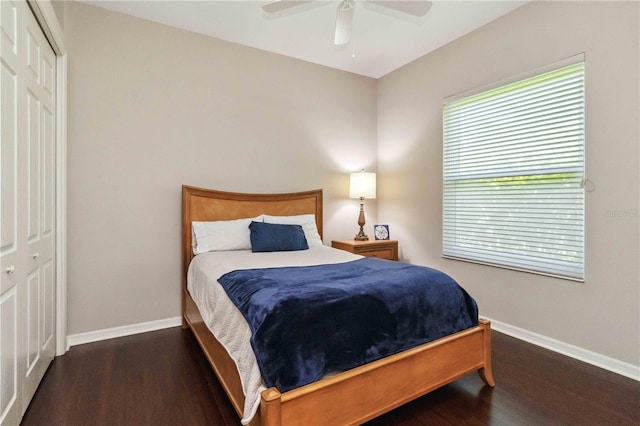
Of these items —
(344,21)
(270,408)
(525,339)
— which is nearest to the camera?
(270,408)

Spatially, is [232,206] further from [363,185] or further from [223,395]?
[223,395]

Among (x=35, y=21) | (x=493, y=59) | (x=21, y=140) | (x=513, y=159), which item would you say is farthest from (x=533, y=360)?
(x=35, y=21)

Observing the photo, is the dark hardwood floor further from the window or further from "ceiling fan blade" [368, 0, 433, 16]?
"ceiling fan blade" [368, 0, 433, 16]

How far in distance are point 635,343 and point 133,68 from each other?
442 cm

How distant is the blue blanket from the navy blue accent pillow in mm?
898

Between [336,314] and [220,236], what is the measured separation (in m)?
1.81

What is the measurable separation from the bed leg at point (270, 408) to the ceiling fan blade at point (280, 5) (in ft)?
7.34

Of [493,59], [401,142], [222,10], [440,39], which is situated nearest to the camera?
[222,10]

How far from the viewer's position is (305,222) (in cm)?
358

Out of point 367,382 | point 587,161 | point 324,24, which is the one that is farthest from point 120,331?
point 587,161

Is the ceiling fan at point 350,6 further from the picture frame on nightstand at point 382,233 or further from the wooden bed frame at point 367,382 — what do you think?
the picture frame on nightstand at point 382,233

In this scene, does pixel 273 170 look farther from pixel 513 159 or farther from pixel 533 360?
pixel 533 360

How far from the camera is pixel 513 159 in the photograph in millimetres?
2920

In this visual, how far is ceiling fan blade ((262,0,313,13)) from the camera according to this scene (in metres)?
2.14
